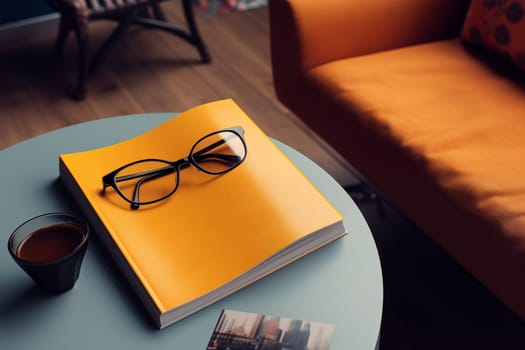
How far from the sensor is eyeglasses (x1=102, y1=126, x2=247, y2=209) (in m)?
1.02

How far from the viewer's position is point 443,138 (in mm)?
1385

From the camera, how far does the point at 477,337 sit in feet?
4.84

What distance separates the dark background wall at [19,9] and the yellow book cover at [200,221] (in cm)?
187

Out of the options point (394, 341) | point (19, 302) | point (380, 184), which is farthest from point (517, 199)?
point (19, 302)

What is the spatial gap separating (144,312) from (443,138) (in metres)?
0.80

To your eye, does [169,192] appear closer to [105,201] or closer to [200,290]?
[105,201]

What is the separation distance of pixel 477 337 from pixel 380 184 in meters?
0.43

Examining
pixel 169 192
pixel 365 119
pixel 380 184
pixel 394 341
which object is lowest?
pixel 394 341

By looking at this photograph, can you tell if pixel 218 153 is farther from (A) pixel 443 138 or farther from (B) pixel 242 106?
(B) pixel 242 106

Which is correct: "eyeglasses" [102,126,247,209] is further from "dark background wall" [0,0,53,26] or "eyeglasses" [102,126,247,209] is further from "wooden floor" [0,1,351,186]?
"dark background wall" [0,0,53,26]

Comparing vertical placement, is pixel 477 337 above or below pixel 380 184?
below

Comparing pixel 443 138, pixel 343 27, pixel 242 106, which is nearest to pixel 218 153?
pixel 443 138

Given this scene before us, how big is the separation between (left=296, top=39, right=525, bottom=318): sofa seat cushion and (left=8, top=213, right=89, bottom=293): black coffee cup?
736mm

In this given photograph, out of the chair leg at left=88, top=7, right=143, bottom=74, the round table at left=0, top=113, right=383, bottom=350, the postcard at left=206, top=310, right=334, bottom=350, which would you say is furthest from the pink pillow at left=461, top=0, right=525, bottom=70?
the chair leg at left=88, top=7, right=143, bottom=74
